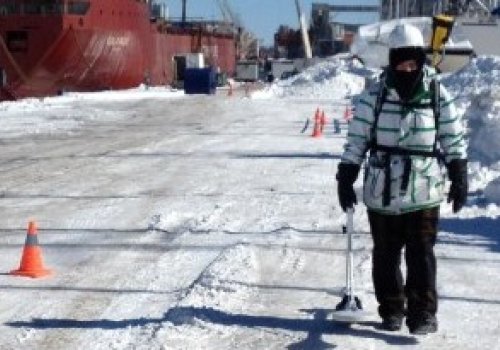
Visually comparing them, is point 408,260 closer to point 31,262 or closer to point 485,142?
point 31,262

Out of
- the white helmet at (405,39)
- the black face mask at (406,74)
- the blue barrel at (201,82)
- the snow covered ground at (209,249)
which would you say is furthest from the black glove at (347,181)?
the blue barrel at (201,82)

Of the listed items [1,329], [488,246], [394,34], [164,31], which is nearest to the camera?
[394,34]

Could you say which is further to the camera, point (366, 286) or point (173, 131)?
point (173, 131)

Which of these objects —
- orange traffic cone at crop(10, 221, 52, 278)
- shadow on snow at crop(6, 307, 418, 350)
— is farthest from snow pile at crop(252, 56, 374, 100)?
shadow on snow at crop(6, 307, 418, 350)

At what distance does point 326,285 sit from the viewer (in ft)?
27.0

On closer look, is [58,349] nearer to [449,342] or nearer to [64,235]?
[449,342]

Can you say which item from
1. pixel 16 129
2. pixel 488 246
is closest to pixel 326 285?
pixel 488 246

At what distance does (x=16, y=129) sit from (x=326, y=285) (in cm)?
1974

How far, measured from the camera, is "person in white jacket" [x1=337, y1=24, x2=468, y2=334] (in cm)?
644

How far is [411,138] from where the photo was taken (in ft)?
21.2

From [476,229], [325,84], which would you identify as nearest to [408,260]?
[476,229]

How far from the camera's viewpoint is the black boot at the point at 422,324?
6.60 meters

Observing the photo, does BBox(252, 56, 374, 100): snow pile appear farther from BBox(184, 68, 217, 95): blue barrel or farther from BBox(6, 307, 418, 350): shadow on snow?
BBox(6, 307, 418, 350): shadow on snow

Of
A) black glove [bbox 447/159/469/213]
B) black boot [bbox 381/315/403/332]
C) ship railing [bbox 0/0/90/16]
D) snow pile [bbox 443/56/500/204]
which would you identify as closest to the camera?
black glove [bbox 447/159/469/213]
